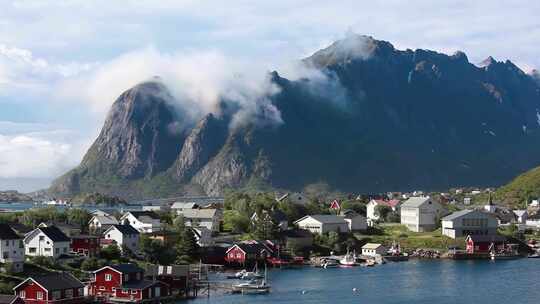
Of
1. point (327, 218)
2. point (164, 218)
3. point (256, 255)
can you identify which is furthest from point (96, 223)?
point (327, 218)

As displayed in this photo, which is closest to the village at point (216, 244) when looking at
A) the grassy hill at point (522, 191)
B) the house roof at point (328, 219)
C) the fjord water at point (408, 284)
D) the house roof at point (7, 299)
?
the house roof at point (7, 299)

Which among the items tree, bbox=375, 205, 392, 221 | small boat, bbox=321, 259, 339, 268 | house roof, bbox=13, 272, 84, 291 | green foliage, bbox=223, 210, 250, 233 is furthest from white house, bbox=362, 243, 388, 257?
house roof, bbox=13, 272, 84, 291

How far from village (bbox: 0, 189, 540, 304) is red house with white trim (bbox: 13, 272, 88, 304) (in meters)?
0.06

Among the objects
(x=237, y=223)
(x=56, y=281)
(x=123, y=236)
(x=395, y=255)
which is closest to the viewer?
(x=56, y=281)

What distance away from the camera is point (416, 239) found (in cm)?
9594

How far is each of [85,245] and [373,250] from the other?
30.6 metres

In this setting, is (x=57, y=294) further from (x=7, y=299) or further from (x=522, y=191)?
(x=522, y=191)

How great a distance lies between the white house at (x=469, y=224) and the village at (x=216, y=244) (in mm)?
110

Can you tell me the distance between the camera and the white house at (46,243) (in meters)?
68.2

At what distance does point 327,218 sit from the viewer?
3922 inches

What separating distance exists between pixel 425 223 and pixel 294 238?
22509mm

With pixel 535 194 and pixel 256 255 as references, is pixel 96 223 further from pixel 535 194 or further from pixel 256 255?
pixel 535 194

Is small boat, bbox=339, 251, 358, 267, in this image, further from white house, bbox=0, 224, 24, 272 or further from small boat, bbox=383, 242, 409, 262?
white house, bbox=0, 224, 24, 272

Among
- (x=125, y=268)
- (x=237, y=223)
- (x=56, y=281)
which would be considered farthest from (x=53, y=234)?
(x=237, y=223)
